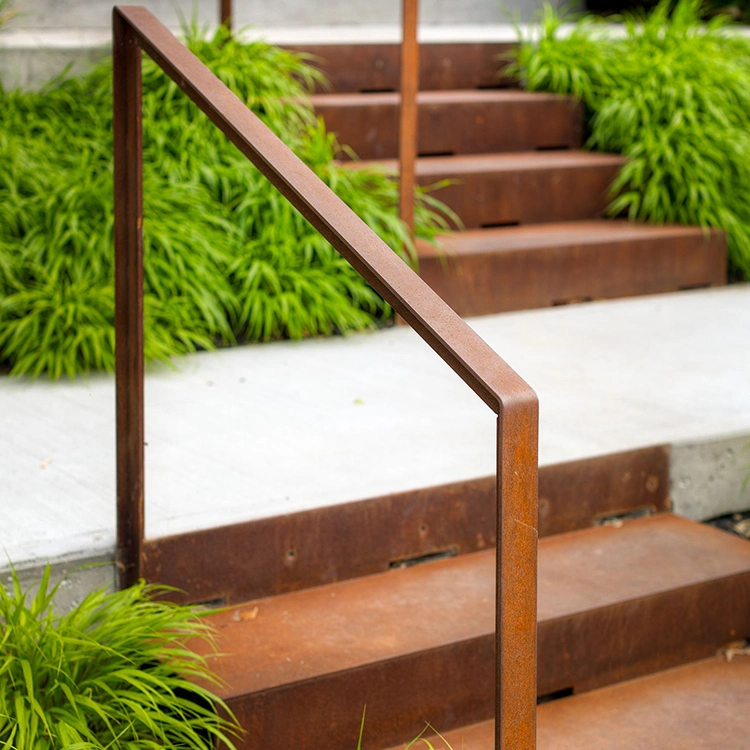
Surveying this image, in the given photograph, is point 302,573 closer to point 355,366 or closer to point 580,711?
point 580,711

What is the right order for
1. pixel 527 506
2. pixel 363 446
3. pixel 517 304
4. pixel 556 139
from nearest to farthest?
pixel 527 506
pixel 363 446
pixel 517 304
pixel 556 139

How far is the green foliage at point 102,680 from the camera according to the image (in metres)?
1.60

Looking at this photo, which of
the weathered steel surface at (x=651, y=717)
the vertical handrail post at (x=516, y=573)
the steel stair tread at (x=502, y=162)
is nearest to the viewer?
the vertical handrail post at (x=516, y=573)

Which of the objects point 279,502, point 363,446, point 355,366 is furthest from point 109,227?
point 279,502

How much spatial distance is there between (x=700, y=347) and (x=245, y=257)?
1.33m

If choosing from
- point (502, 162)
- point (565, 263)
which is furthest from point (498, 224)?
point (565, 263)

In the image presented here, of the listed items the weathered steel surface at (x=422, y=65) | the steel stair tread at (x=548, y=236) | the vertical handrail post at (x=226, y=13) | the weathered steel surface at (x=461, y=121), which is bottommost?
the steel stair tread at (x=548, y=236)

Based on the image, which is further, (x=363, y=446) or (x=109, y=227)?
(x=109, y=227)

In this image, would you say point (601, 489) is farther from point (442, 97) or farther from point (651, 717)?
point (442, 97)

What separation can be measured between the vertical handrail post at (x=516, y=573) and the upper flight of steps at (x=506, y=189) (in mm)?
2360

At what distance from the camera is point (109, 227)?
3215 mm

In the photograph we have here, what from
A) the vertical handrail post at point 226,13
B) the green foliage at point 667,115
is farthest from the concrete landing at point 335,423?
the vertical handrail post at point 226,13

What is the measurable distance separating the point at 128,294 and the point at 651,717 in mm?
1149

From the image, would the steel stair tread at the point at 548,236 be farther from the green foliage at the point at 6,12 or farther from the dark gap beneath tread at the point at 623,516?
the green foliage at the point at 6,12
